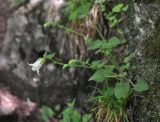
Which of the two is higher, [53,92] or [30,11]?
[30,11]

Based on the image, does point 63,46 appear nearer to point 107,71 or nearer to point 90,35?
point 90,35

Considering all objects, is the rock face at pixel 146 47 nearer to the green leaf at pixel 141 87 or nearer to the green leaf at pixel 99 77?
the green leaf at pixel 141 87

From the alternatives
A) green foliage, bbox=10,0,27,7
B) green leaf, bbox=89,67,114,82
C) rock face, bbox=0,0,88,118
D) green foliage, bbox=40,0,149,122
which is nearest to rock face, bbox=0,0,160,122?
rock face, bbox=0,0,88,118

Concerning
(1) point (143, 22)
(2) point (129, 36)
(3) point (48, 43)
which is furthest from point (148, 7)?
(3) point (48, 43)

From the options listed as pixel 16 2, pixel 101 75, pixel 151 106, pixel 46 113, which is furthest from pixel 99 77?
pixel 16 2

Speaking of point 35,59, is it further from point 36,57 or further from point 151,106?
point 151,106

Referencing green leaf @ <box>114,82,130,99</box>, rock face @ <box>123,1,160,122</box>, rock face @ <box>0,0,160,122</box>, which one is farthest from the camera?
rock face @ <box>0,0,160,122</box>

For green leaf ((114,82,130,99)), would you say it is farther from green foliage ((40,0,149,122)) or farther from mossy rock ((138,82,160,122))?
mossy rock ((138,82,160,122))

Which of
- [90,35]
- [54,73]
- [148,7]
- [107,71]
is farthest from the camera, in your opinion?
[54,73]

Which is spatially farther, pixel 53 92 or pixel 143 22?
pixel 53 92
